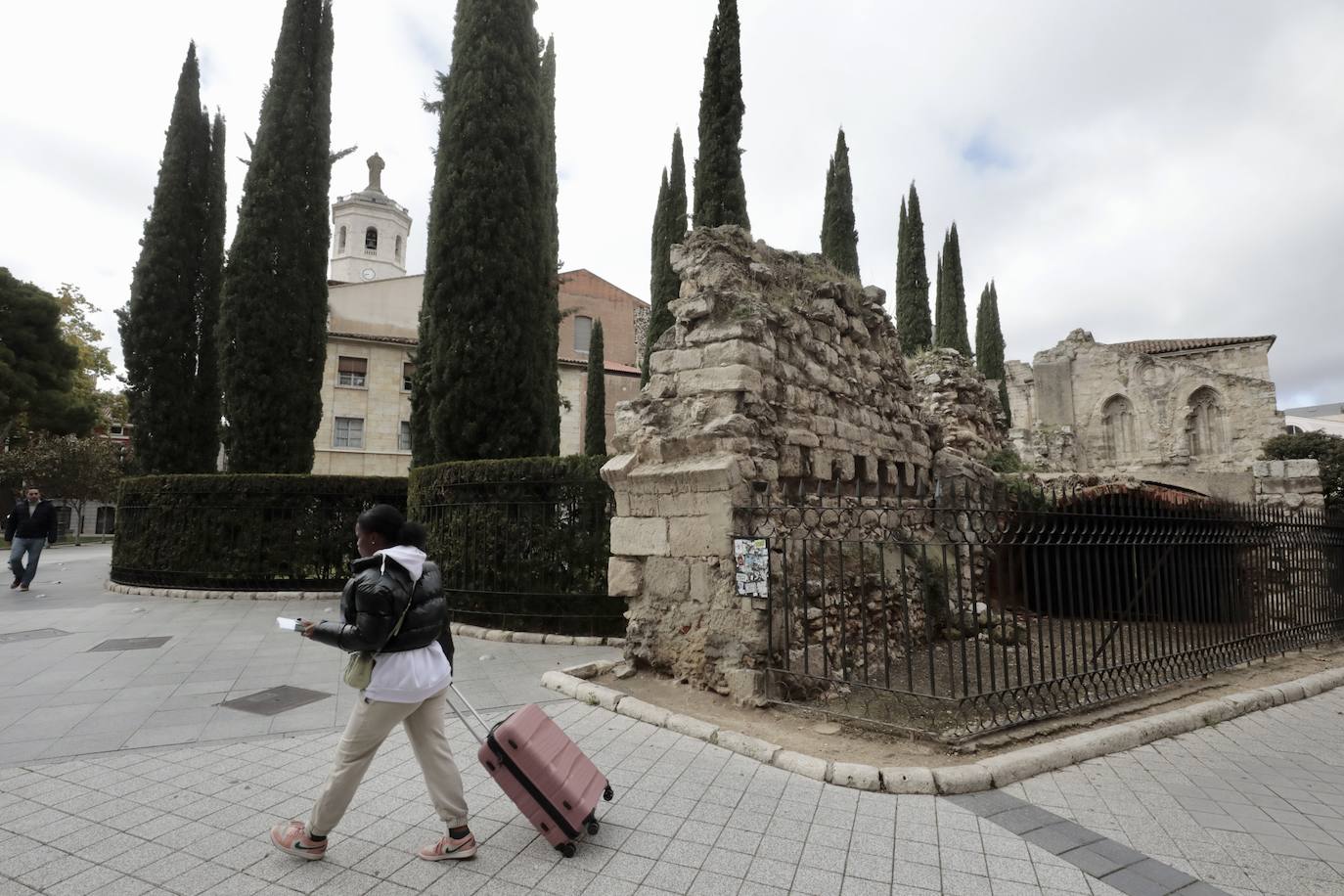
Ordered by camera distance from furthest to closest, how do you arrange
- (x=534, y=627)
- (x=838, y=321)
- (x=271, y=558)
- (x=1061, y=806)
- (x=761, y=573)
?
1. (x=271, y=558)
2. (x=534, y=627)
3. (x=838, y=321)
4. (x=761, y=573)
5. (x=1061, y=806)

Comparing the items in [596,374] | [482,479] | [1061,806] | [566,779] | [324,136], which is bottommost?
[1061,806]

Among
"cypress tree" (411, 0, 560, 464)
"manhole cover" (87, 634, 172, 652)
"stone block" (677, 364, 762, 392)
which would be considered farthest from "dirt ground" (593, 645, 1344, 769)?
"cypress tree" (411, 0, 560, 464)

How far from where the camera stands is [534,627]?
27.8 feet

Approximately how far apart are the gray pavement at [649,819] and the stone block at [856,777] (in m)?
0.07

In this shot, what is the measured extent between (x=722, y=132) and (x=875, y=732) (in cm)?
1609

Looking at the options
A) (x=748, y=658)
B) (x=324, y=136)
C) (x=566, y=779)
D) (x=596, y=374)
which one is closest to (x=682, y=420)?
(x=748, y=658)

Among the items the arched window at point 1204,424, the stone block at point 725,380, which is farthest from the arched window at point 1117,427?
the stone block at point 725,380

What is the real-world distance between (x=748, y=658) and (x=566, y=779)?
261 cm

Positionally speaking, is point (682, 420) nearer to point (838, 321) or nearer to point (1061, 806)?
point (838, 321)

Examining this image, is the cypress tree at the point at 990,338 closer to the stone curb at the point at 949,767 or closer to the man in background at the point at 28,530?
the stone curb at the point at 949,767

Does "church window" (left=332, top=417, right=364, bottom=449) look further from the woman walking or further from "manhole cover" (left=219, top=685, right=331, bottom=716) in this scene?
the woman walking

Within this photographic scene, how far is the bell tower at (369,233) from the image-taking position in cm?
4425

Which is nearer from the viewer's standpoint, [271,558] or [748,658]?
[748,658]

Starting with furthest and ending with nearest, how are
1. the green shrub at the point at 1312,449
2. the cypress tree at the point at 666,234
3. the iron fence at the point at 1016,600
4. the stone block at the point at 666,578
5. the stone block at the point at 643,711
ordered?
1. the green shrub at the point at 1312,449
2. the cypress tree at the point at 666,234
3. the stone block at the point at 666,578
4. the stone block at the point at 643,711
5. the iron fence at the point at 1016,600
